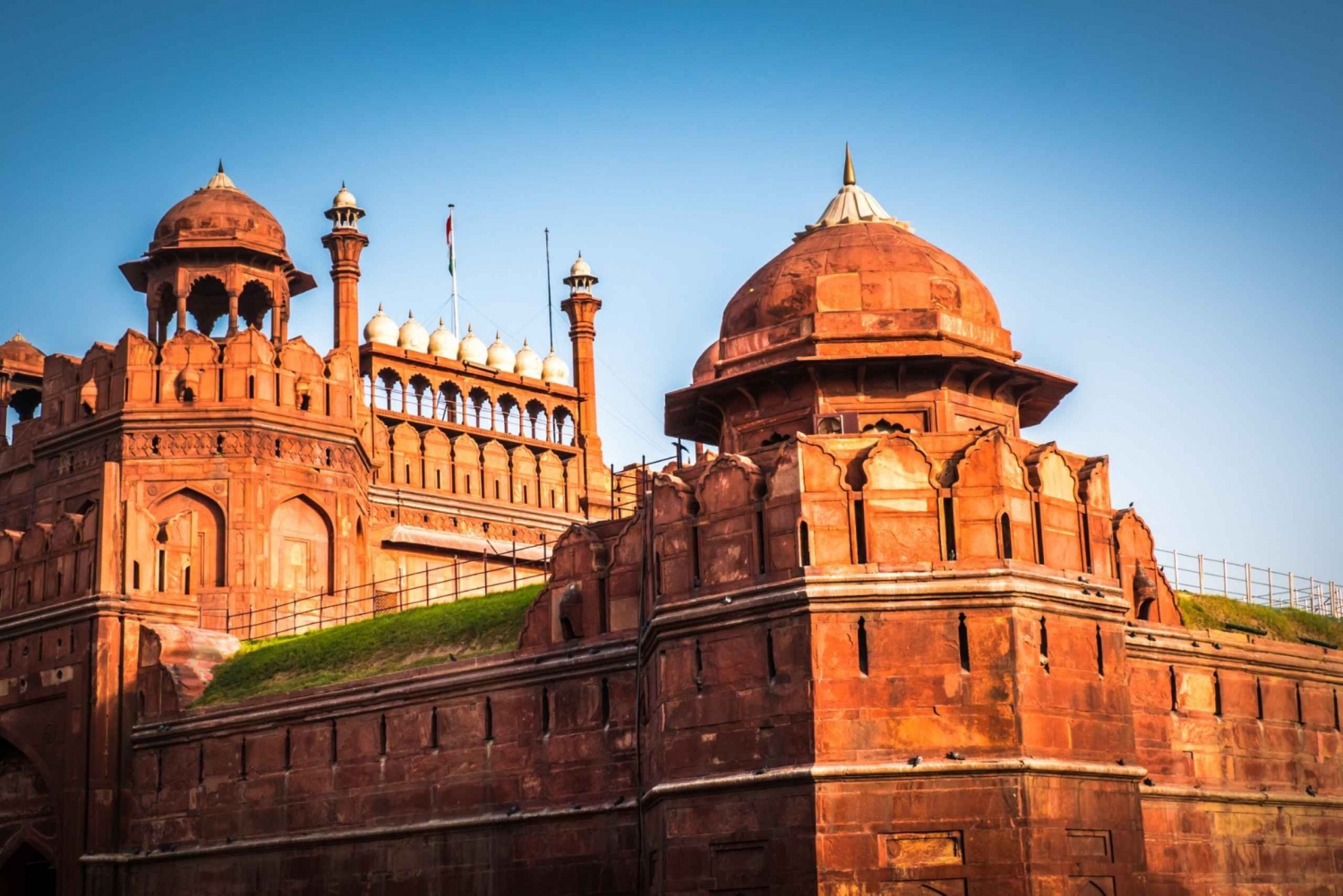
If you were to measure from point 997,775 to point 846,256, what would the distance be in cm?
725

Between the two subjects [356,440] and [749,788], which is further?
[356,440]

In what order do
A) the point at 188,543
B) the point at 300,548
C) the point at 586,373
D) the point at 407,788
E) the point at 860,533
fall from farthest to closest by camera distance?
the point at 586,373 → the point at 300,548 → the point at 188,543 → the point at 407,788 → the point at 860,533

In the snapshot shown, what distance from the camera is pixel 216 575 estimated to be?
117 feet

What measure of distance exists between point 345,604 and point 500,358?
11.7 metres

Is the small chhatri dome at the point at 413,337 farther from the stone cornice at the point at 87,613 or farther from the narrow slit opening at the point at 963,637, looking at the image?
the narrow slit opening at the point at 963,637

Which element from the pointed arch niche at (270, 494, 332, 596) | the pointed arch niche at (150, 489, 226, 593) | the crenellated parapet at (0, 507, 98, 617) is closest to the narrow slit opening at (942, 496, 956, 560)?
the crenellated parapet at (0, 507, 98, 617)

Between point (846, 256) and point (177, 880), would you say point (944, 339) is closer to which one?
point (846, 256)

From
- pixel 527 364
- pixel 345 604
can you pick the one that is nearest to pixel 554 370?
pixel 527 364

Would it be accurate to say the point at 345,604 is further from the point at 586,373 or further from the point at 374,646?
the point at 586,373

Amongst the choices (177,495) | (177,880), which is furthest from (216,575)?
(177,880)

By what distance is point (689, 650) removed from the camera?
23750 millimetres

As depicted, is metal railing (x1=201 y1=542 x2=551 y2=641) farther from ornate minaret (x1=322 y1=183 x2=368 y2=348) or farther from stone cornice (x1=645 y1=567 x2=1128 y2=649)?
stone cornice (x1=645 y1=567 x2=1128 y2=649)

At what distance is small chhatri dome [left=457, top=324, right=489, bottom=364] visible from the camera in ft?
150

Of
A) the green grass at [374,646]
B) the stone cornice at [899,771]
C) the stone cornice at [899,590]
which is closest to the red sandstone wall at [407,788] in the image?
the green grass at [374,646]
